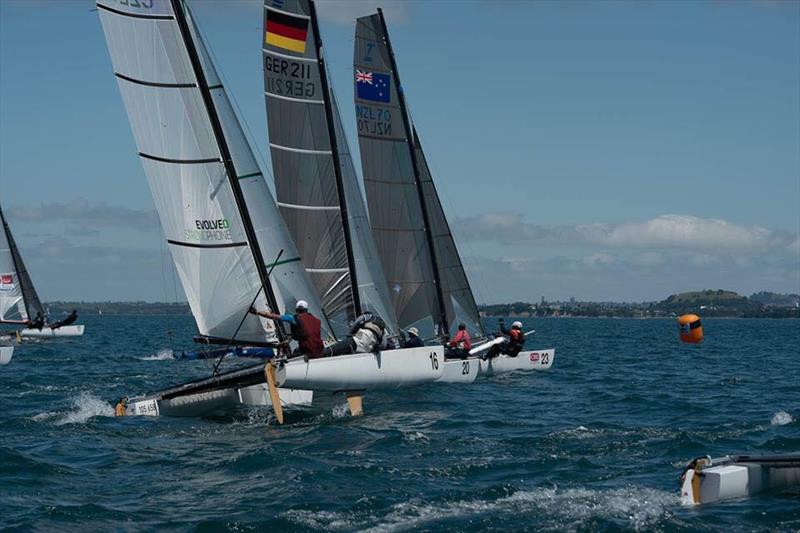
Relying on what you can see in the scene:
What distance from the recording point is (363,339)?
20234mm

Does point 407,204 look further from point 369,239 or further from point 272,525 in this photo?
point 272,525

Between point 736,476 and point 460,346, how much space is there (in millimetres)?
16284

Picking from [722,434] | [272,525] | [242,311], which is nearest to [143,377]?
[242,311]

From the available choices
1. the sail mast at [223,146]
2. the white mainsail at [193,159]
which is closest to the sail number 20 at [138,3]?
the white mainsail at [193,159]

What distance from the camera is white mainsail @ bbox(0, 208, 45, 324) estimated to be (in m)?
54.2

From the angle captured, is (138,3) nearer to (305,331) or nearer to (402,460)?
(305,331)

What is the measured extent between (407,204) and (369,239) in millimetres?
4547

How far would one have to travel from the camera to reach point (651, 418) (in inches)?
803

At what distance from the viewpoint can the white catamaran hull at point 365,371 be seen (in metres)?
18.2

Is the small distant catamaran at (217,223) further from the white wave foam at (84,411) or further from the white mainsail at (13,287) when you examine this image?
the white mainsail at (13,287)

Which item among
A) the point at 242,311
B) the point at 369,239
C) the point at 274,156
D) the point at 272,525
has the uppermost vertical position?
the point at 274,156

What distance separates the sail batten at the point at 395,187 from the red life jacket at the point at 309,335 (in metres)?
11.1

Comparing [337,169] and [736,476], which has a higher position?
[337,169]

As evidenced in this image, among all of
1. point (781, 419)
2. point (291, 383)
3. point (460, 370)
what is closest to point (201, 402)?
point (291, 383)
